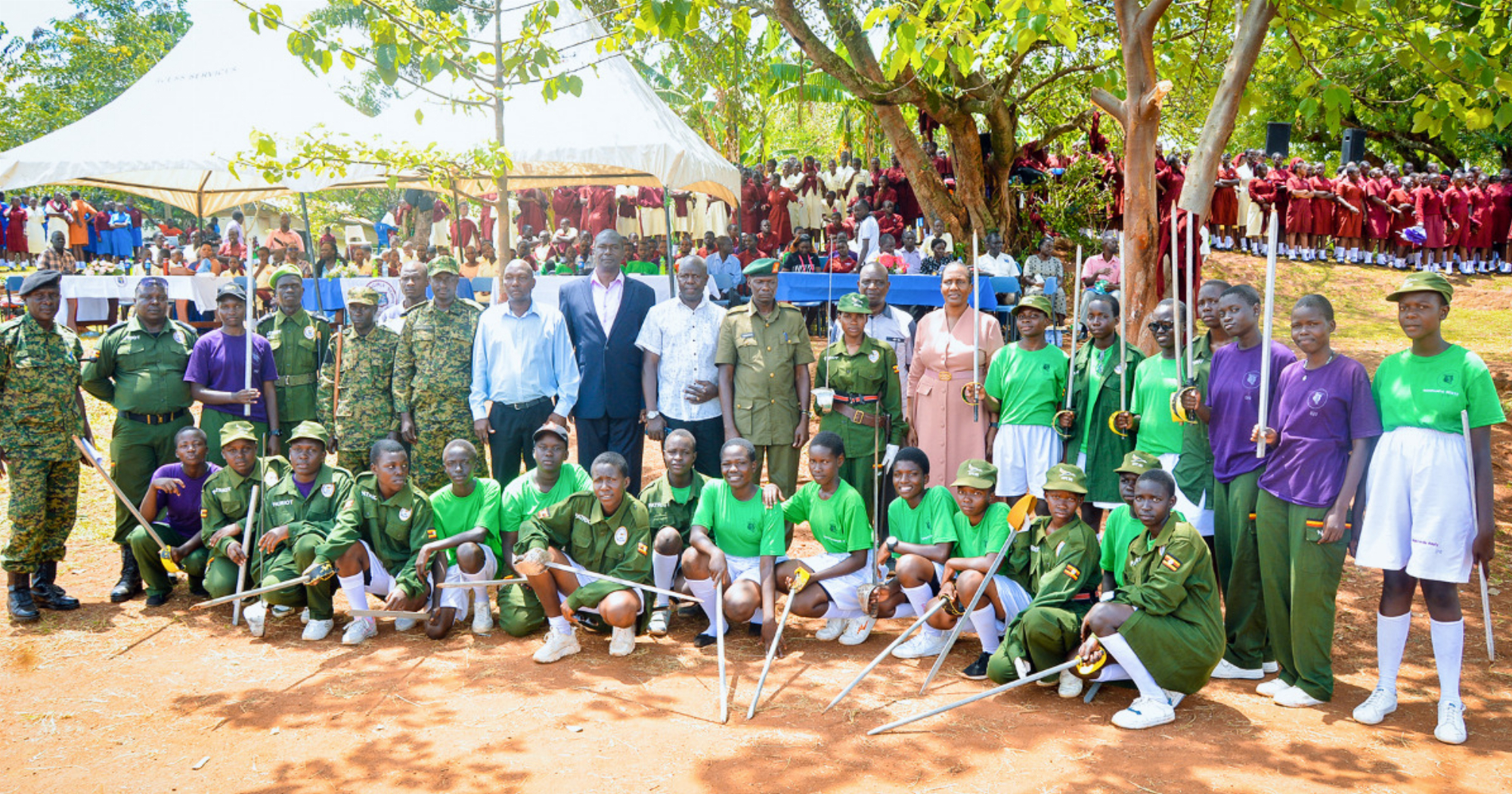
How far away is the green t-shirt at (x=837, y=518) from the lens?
19.5ft

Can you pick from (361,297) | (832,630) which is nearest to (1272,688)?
(832,630)

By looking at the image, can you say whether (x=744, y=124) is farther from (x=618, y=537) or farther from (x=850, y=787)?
(x=850, y=787)

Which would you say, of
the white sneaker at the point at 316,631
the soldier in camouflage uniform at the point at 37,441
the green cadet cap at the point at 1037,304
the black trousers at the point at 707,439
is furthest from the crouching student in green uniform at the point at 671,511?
the soldier in camouflage uniform at the point at 37,441

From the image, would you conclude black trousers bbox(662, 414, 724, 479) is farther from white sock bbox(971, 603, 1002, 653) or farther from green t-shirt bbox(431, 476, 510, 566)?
white sock bbox(971, 603, 1002, 653)

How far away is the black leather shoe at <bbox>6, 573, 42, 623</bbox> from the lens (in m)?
6.24

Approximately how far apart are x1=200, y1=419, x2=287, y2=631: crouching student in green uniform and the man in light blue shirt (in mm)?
1253

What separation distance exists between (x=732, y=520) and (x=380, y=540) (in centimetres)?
203

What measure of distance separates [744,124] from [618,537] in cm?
1657

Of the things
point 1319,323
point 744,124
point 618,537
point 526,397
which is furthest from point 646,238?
point 1319,323

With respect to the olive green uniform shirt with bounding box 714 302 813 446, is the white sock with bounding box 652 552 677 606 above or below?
below

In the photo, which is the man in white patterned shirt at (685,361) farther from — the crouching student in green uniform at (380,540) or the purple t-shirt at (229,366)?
the purple t-shirt at (229,366)

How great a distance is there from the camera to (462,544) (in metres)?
6.07

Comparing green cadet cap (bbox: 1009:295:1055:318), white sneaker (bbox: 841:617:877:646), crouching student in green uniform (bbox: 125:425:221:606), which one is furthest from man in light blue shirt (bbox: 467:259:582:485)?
green cadet cap (bbox: 1009:295:1055:318)

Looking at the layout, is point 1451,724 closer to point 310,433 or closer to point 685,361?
point 685,361
